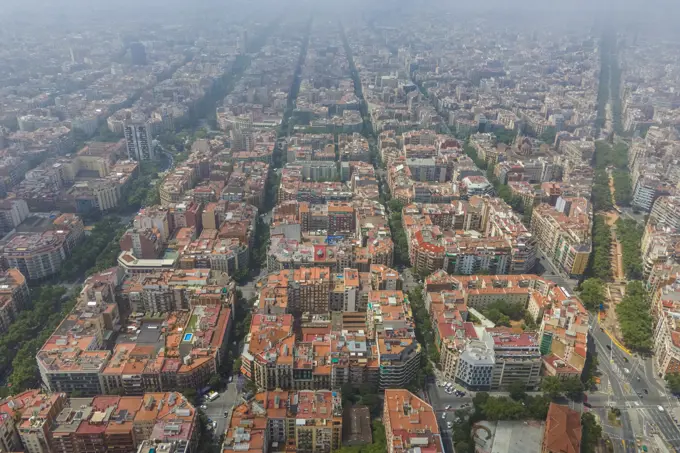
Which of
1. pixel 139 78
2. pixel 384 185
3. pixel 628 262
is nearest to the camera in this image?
pixel 628 262

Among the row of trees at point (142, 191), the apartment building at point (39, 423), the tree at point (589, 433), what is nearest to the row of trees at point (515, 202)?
the tree at point (589, 433)

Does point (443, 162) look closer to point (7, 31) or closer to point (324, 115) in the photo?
point (324, 115)

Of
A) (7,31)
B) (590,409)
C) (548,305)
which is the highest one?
(7,31)

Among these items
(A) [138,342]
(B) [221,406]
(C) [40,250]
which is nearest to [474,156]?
(A) [138,342]

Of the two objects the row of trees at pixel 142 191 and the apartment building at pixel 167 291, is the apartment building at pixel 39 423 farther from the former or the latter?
the row of trees at pixel 142 191

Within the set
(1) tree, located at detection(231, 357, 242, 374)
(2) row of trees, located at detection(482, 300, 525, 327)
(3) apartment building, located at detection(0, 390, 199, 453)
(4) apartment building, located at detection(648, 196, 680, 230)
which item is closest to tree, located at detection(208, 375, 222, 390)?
(1) tree, located at detection(231, 357, 242, 374)

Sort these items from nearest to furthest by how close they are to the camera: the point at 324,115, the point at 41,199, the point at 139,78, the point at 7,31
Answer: the point at 41,199 < the point at 324,115 < the point at 139,78 < the point at 7,31

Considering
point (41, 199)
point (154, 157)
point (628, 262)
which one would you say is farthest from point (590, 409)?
point (154, 157)
